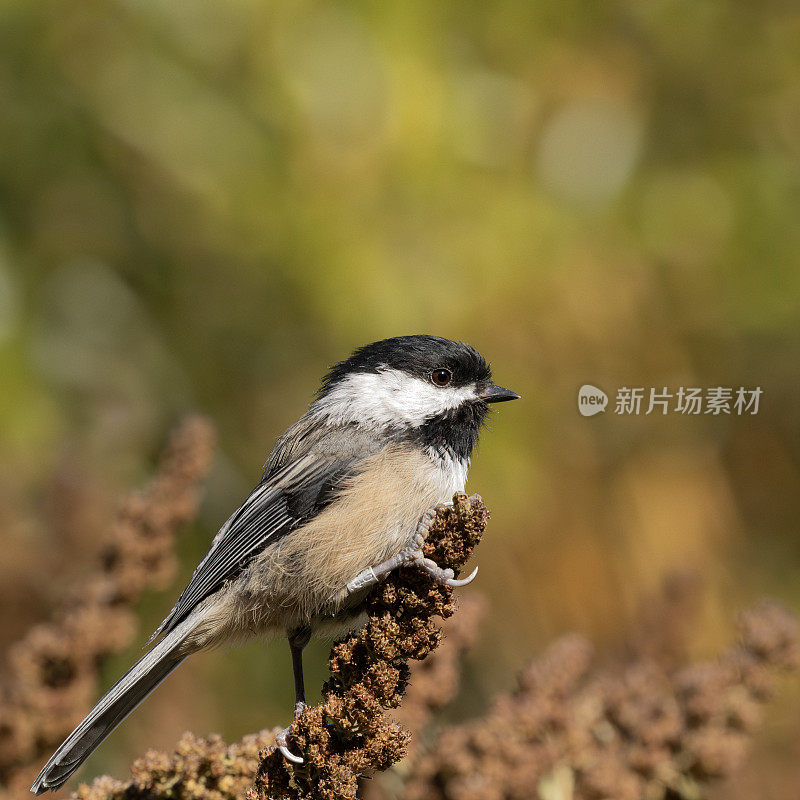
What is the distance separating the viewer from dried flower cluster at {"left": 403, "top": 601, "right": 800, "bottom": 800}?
2.06 metres

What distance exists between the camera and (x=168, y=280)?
3.87 m

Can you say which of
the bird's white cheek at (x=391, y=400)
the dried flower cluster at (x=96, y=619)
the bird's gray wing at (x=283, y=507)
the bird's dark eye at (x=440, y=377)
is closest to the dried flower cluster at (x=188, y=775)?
the dried flower cluster at (x=96, y=619)

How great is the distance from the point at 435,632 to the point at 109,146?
8.89 feet

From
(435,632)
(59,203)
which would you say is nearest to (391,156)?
(59,203)

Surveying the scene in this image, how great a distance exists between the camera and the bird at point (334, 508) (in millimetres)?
2268

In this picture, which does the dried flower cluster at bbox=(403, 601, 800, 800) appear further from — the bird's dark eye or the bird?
the bird's dark eye

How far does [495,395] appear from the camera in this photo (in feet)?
8.36

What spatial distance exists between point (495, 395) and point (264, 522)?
27.6 inches

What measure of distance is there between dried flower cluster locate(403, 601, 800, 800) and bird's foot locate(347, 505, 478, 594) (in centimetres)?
39

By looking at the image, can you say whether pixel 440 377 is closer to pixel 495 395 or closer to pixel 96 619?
pixel 495 395

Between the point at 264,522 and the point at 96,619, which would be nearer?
the point at 96,619

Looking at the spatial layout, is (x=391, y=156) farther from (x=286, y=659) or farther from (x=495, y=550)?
(x=286, y=659)

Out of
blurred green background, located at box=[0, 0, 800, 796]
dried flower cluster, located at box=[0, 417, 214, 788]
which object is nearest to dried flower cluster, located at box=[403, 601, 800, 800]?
dried flower cluster, located at box=[0, 417, 214, 788]

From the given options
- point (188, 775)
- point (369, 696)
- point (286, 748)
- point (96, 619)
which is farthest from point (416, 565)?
point (96, 619)
